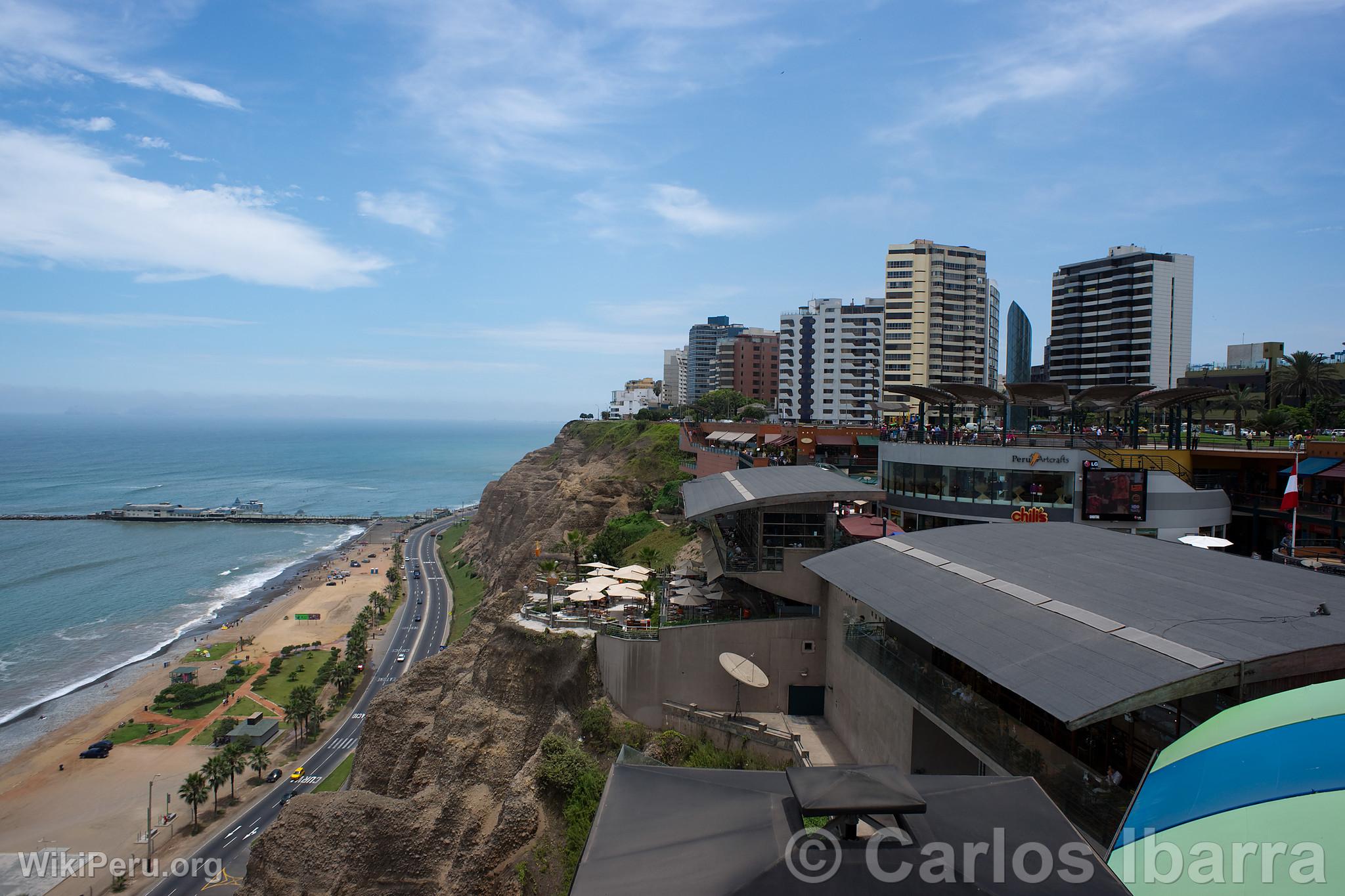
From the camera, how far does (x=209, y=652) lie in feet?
202

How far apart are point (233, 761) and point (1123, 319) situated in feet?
388

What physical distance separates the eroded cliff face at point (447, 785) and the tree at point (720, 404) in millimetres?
77501

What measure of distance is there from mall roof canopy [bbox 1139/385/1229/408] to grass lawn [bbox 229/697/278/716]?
55.8 meters

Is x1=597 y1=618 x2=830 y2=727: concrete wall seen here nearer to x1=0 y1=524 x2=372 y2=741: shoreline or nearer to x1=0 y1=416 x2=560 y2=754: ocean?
x1=0 y1=524 x2=372 y2=741: shoreline

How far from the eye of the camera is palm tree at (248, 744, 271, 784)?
42.5 m

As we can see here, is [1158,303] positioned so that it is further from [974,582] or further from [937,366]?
[974,582]

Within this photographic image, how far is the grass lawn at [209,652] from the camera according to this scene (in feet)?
197

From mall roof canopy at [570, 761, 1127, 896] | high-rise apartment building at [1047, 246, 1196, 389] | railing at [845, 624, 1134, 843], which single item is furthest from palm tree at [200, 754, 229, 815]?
high-rise apartment building at [1047, 246, 1196, 389]

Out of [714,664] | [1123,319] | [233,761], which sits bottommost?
[233,761]

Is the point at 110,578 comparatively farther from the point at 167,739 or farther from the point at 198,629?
the point at 167,739

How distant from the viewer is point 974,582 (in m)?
16.1

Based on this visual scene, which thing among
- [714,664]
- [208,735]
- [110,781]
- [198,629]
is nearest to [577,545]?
[208,735]

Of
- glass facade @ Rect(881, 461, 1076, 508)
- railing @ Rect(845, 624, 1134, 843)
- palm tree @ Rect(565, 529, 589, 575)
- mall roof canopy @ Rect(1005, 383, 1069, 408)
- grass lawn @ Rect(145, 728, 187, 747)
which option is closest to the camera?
railing @ Rect(845, 624, 1134, 843)

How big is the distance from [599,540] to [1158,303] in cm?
9702
